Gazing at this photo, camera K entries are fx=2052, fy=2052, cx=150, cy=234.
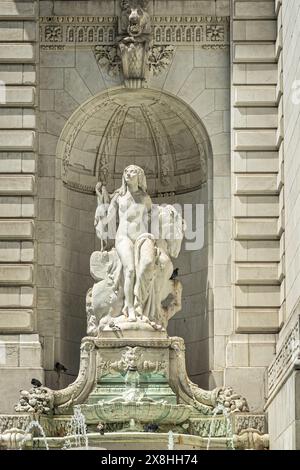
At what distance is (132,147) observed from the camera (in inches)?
1524

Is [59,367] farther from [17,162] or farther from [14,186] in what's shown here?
[17,162]

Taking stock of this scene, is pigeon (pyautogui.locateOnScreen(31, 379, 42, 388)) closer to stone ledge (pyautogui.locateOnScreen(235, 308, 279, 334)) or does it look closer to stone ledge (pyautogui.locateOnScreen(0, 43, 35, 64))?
stone ledge (pyautogui.locateOnScreen(235, 308, 279, 334))

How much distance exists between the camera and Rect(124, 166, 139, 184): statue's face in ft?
119

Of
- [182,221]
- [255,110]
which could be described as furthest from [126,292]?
[255,110]

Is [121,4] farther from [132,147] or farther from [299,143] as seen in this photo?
[299,143]

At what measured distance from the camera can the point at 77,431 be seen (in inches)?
1368

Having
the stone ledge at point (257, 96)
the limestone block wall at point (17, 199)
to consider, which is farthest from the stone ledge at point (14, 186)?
the stone ledge at point (257, 96)

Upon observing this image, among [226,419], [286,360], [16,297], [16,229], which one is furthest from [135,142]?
[286,360]

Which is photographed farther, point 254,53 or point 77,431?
point 254,53

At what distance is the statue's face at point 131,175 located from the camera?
36.2m

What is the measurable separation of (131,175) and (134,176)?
6 cm

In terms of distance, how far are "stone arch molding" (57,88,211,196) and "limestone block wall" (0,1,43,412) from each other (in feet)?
2.99

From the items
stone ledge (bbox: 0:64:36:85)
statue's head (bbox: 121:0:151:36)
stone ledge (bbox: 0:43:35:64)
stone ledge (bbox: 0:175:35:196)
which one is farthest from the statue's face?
stone ledge (bbox: 0:43:35:64)
